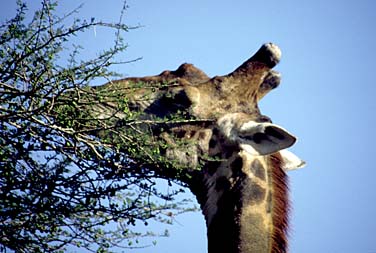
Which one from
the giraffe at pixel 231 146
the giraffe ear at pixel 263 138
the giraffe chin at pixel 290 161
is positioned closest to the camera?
the giraffe ear at pixel 263 138

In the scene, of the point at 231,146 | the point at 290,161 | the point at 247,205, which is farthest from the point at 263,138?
the point at 290,161

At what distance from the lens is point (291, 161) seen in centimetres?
467

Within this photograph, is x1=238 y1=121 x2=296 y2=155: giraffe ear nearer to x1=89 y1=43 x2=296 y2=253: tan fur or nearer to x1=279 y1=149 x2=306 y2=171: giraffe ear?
x1=89 y1=43 x2=296 y2=253: tan fur

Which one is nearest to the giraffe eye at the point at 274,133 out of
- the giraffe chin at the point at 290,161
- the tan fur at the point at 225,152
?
the tan fur at the point at 225,152

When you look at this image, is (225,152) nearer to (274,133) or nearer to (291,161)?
(274,133)

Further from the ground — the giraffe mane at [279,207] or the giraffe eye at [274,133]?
the giraffe eye at [274,133]

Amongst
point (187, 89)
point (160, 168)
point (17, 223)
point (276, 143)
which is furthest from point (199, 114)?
point (17, 223)

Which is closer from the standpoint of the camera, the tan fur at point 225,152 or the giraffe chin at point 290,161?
the tan fur at point 225,152

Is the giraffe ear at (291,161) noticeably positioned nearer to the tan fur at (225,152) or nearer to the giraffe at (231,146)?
the giraffe at (231,146)

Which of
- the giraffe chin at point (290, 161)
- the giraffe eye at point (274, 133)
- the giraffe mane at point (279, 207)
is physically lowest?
the giraffe mane at point (279, 207)

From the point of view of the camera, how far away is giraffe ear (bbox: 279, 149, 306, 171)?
4.64 m

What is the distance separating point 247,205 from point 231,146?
1.89 feet

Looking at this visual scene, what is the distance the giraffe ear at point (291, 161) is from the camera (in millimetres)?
4641

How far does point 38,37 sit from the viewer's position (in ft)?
11.9
